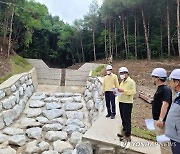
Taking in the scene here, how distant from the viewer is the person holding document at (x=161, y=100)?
2369 millimetres

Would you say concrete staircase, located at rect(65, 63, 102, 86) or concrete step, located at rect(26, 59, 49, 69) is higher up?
concrete step, located at rect(26, 59, 49, 69)

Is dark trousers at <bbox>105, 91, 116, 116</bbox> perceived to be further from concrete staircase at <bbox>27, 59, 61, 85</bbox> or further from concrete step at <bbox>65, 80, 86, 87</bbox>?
concrete staircase at <bbox>27, 59, 61, 85</bbox>

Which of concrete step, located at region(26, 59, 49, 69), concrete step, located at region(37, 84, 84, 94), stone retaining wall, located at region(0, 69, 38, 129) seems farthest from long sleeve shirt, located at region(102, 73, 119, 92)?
concrete step, located at region(26, 59, 49, 69)

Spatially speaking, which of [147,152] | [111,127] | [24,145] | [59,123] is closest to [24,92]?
[59,123]

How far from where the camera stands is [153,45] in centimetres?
1488

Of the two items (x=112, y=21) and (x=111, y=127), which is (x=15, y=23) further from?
(x=111, y=127)

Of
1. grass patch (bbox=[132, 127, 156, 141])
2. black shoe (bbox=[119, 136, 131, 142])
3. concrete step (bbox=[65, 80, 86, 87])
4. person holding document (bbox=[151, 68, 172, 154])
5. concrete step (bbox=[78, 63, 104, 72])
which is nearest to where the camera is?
person holding document (bbox=[151, 68, 172, 154])

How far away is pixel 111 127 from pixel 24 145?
2168 millimetres

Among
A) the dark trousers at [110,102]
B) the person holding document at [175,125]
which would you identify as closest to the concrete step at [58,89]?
the dark trousers at [110,102]

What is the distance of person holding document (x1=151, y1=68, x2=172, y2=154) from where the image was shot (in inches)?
93.3

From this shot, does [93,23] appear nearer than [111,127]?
No

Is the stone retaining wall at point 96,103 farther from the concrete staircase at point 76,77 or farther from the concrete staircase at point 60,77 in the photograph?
the concrete staircase at point 60,77

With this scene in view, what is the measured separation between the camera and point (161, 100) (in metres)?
2.48

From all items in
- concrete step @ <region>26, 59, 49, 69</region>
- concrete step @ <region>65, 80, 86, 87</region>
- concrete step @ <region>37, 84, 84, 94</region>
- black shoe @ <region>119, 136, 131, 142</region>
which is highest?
concrete step @ <region>26, 59, 49, 69</region>
